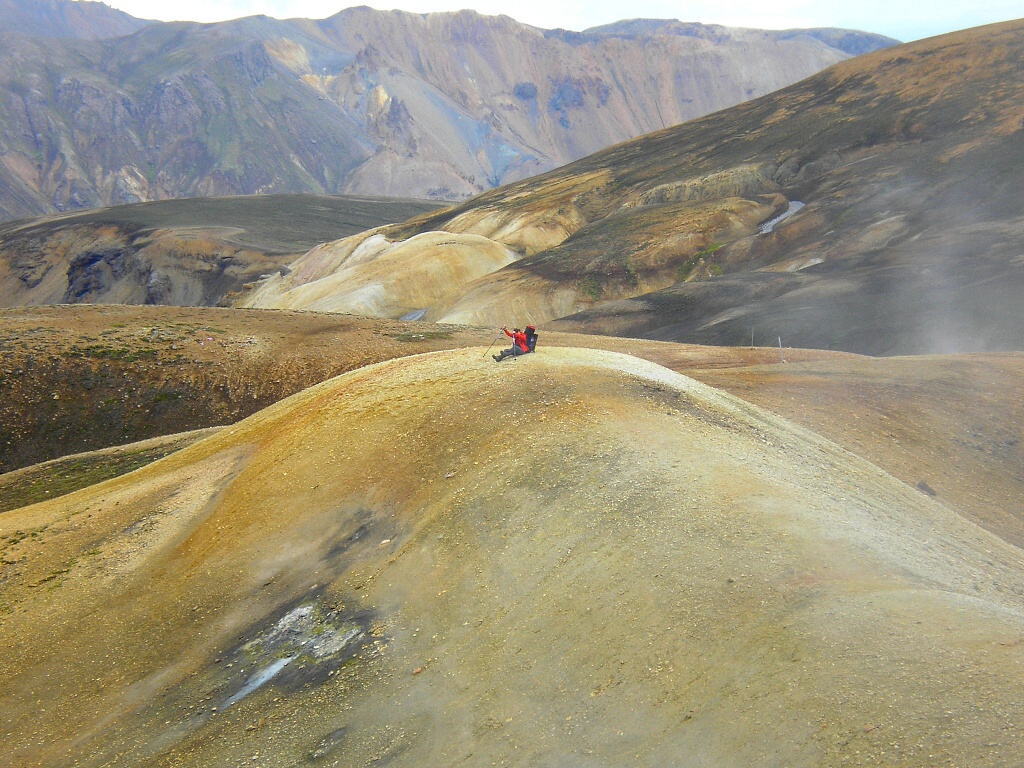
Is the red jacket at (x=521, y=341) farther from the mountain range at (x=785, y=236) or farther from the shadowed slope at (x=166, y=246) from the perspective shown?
the shadowed slope at (x=166, y=246)

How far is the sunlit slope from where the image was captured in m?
10.2

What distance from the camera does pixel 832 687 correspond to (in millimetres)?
9945

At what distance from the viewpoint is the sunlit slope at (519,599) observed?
33.4 ft

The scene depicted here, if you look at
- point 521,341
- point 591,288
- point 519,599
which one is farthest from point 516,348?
point 591,288

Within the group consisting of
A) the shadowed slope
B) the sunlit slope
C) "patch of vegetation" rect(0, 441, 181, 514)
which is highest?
the shadowed slope

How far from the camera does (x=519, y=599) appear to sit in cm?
1318

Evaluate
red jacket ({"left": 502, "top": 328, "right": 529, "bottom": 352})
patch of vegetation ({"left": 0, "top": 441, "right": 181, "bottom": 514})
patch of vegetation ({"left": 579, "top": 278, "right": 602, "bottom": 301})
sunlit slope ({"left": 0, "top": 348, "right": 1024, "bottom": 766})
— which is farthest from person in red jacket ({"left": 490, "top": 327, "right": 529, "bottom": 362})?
patch of vegetation ({"left": 579, "top": 278, "right": 602, "bottom": 301})

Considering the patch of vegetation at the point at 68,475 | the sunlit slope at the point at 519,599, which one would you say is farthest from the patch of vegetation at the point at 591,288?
the sunlit slope at the point at 519,599

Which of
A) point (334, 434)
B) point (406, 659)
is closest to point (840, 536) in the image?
point (406, 659)

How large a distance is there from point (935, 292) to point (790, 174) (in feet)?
140

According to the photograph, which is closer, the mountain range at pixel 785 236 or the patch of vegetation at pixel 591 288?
the mountain range at pixel 785 236

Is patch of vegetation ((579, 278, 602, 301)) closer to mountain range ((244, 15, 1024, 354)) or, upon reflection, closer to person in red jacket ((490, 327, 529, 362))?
mountain range ((244, 15, 1024, 354))

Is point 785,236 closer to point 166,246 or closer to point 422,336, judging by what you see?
point 422,336

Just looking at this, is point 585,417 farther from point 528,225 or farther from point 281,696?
point 528,225
